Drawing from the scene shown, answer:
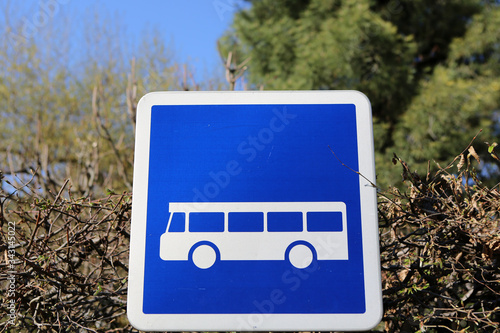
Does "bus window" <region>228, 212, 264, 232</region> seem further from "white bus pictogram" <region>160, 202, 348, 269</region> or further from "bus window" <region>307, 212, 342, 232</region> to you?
"bus window" <region>307, 212, 342, 232</region>

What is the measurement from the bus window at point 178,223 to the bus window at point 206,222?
0.03 meters

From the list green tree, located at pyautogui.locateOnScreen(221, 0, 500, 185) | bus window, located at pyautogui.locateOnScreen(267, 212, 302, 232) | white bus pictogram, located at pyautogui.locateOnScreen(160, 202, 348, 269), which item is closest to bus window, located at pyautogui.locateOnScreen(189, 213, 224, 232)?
white bus pictogram, located at pyautogui.locateOnScreen(160, 202, 348, 269)

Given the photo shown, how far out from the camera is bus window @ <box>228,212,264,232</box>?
5.09 ft

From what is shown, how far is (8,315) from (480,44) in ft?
36.5

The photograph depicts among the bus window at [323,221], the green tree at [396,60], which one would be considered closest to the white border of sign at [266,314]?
the bus window at [323,221]

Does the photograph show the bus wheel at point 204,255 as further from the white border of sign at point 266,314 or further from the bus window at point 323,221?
the bus window at point 323,221

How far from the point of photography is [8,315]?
204cm

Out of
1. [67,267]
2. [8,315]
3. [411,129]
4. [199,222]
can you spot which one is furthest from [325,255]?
[411,129]

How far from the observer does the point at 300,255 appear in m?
1.52

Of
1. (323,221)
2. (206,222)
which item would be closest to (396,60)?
(323,221)

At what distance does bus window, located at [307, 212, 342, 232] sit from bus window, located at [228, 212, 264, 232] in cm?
18

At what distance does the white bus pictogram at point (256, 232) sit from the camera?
1.54 m

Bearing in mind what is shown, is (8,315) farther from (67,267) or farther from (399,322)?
(399,322)

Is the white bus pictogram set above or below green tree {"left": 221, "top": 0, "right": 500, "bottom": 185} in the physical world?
above
